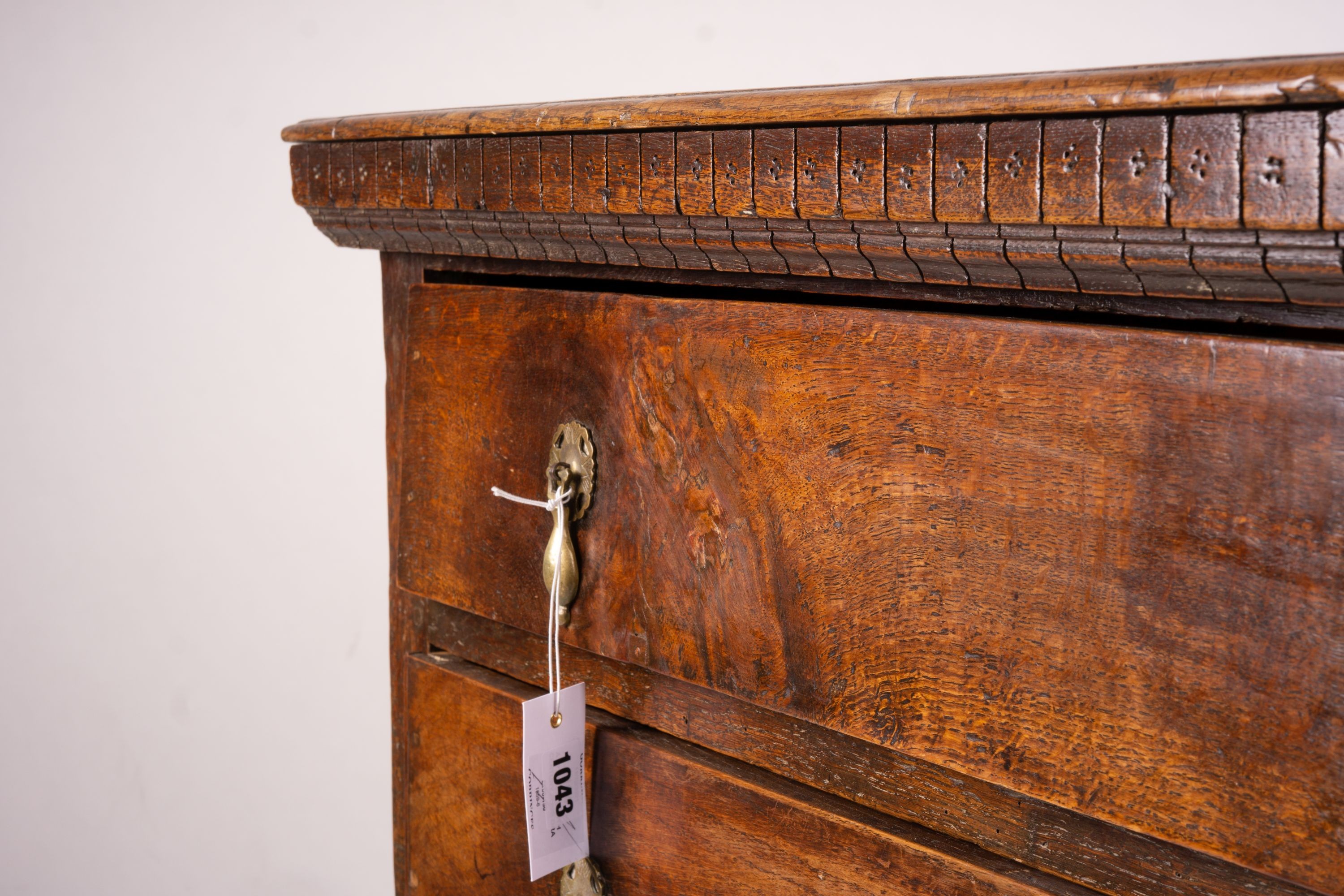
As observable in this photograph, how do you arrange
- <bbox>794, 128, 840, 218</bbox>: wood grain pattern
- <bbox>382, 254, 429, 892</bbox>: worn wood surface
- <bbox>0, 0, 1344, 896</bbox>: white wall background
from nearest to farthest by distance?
<bbox>794, 128, 840, 218</bbox>: wood grain pattern, <bbox>382, 254, 429, 892</bbox>: worn wood surface, <bbox>0, 0, 1344, 896</bbox>: white wall background

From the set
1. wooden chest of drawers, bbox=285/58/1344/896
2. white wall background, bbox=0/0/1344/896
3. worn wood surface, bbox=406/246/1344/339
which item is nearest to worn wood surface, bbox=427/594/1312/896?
wooden chest of drawers, bbox=285/58/1344/896

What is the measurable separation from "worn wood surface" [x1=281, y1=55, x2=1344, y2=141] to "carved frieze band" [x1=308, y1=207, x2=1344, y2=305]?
4 centimetres

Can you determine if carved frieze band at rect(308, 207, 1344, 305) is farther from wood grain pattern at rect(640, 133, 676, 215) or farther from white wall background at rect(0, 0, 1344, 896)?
white wall background at rect(0, 0, 1344, 896)

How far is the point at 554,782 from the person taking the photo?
54cm

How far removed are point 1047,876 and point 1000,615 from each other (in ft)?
0.35

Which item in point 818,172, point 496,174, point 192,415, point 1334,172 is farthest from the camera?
point 192,415

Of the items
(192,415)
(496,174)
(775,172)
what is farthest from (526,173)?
(192,415)

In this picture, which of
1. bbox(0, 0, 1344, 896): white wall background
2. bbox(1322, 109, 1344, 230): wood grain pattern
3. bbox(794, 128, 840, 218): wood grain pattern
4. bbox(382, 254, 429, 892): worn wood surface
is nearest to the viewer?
bbox(1322, 109, 1344, 230): wood grain pattern

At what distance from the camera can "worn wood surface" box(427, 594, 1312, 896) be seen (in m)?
0.39

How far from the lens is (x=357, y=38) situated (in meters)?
1.32

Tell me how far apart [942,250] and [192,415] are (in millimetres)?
1303

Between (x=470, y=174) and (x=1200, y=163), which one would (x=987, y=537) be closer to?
(x=1200, y=163)

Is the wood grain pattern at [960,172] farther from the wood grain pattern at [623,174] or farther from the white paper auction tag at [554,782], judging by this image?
the white paper auction tag at [554,782]

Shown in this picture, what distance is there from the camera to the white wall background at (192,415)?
4.43 ft
